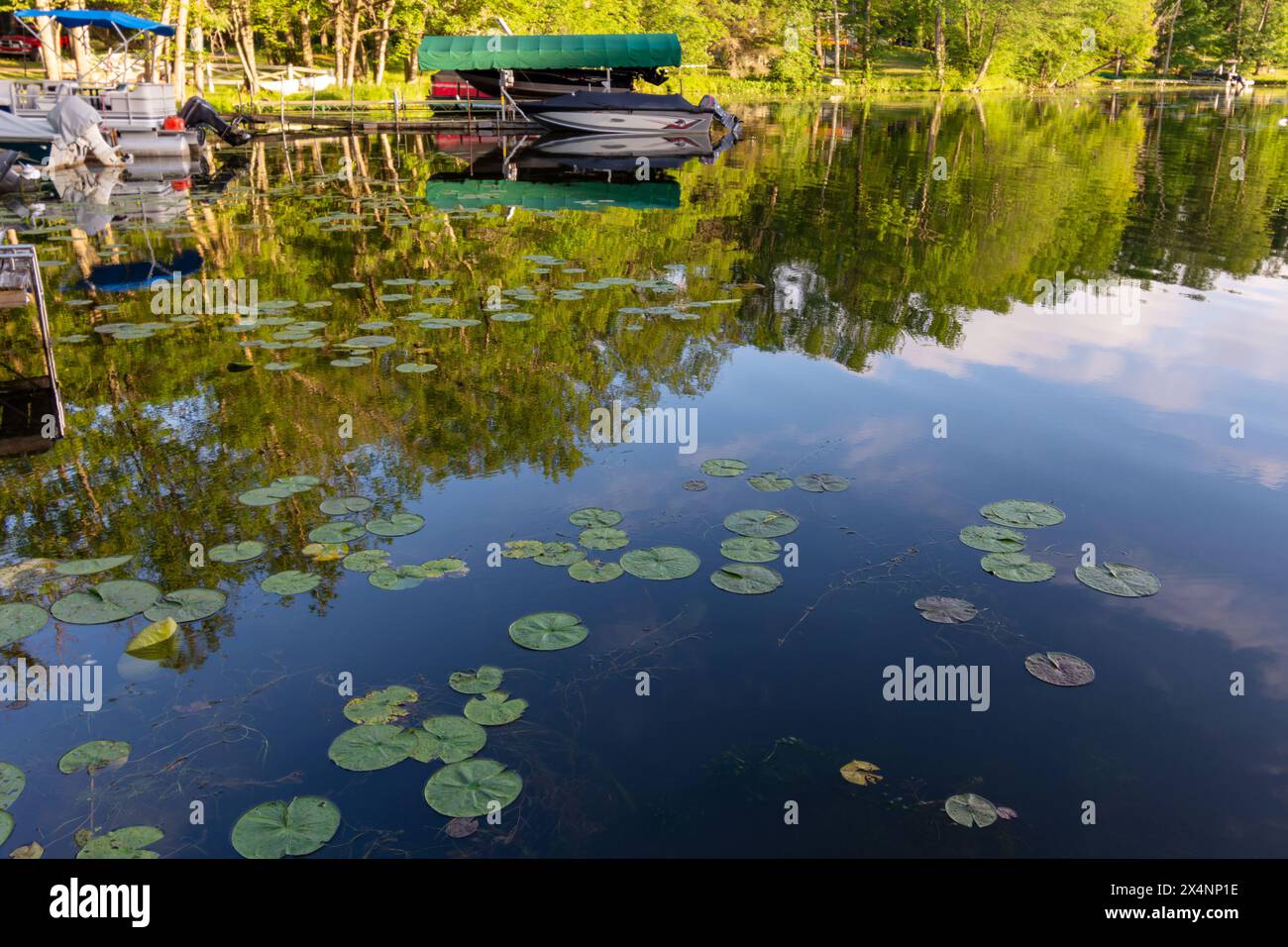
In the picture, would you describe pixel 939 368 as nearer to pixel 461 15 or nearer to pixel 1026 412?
pixel 1026 412

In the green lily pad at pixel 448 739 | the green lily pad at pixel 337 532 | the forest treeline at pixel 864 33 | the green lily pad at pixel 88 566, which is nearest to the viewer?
the green lily pad at pixel 448 739

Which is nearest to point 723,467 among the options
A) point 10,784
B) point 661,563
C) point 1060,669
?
point 661,563

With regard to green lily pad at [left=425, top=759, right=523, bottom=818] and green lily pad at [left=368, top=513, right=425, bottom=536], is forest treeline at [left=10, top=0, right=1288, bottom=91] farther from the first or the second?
green lily pad at [left=425, top=759, right=523, bottom=818]

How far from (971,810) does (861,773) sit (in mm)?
430

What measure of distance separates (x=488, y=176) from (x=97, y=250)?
404 inches

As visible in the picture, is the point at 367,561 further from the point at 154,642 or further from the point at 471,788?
the point at 471,788

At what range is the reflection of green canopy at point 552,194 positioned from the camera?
58.1 ft

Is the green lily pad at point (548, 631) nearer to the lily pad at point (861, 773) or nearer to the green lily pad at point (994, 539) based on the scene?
the lily pad at point (861, 773)

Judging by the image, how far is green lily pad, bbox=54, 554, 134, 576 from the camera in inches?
205

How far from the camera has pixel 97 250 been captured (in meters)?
13.3

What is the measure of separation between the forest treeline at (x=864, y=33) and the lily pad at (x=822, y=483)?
39394mm

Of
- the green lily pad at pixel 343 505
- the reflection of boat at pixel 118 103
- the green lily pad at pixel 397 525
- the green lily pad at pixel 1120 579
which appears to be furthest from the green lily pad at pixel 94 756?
the reflection of boat at pixel 118 103

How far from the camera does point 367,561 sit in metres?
5.38
